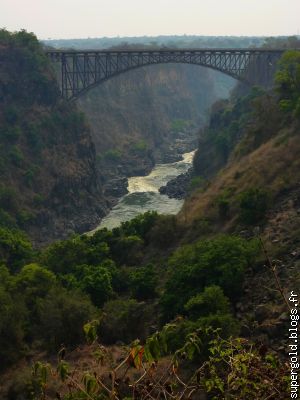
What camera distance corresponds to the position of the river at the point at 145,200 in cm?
5381

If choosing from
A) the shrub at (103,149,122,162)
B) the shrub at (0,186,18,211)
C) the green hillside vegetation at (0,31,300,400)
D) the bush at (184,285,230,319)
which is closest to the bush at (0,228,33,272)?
the green hillside vegetation at (0,31,300,400)

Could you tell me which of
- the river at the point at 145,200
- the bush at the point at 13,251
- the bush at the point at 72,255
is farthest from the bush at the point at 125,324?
the river at the point at 145,200

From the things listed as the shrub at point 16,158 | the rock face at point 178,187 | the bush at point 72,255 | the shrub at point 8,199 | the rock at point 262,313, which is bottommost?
the rock face at point 178,187

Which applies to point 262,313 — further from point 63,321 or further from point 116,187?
point 116,187

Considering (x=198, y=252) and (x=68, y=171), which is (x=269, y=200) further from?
(x=68, y=171)

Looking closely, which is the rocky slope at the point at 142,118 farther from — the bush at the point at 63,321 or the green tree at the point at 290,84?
the bush at the point at 63,321

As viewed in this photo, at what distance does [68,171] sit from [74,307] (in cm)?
3642

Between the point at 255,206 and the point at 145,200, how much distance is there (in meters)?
33.0

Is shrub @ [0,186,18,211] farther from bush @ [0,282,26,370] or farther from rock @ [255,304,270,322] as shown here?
rock @ [255,304,270,322]

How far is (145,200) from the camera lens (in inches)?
2349

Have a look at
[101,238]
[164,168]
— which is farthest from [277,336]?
[164,168]

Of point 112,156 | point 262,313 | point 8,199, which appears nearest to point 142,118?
point 112,156

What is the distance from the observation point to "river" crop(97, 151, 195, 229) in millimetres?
53812

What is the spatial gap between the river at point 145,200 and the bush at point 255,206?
24.7 m
